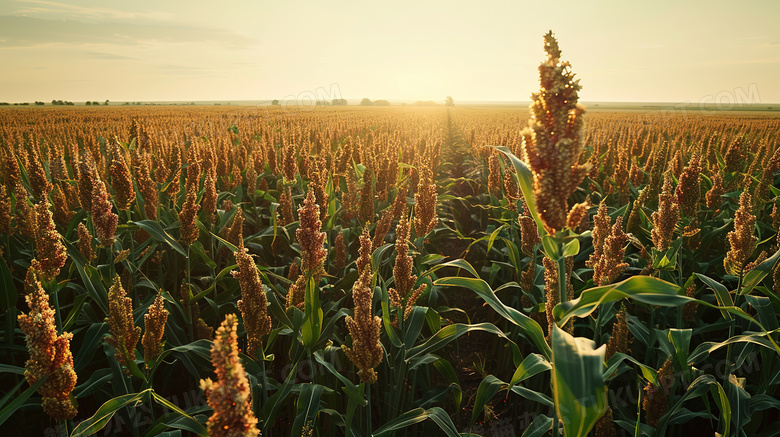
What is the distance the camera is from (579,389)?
847mm

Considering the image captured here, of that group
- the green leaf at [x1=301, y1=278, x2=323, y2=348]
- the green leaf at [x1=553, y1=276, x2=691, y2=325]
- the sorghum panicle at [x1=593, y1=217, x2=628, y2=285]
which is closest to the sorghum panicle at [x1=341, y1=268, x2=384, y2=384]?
the green leaf at [x1=301, y1=278, x2=323, y2=348]

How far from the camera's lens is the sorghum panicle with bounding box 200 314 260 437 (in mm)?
652

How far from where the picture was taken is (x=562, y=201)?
40.9 inches

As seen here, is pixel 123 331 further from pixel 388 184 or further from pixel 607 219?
pixel 388 184

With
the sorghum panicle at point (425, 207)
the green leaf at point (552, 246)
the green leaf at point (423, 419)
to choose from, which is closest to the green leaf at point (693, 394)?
the green leaf at point (423, 419)

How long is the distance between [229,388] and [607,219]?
201cm

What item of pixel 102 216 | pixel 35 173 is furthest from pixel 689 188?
pixel 35 173

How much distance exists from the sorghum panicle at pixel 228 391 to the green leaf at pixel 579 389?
652mm

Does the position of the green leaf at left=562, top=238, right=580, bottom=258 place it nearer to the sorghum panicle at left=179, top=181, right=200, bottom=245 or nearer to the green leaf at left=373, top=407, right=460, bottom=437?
the green leaf at left=373, top=407, right=460, bottom=437

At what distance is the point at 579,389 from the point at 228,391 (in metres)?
0.72

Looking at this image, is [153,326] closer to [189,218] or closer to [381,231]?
[189,218]

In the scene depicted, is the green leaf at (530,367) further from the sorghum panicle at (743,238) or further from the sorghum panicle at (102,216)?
the sorghum panicle at (102,216)

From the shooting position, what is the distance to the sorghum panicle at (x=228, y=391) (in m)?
0.65

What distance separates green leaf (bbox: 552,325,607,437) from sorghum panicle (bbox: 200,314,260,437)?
652 millimetres
